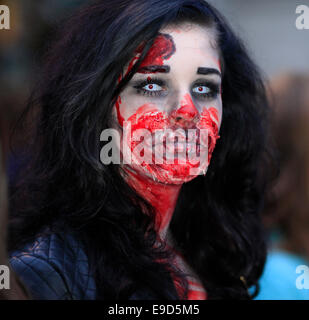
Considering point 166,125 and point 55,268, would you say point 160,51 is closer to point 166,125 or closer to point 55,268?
point 166,125

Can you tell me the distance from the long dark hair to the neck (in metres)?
0.04

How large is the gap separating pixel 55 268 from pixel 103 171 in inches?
14.8

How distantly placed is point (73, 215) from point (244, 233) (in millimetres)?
889

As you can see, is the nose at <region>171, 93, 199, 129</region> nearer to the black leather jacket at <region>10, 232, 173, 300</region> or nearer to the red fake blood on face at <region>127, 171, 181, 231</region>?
the red fake blood on face at <region>127, 171, 181, 231</region>

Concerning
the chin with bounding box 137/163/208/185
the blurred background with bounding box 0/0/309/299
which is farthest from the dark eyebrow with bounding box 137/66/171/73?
the blurred background with bounding box 0/0/309/299

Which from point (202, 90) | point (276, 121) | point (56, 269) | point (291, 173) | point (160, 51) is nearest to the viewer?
point (56, 269)

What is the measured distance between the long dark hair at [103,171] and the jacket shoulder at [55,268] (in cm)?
4

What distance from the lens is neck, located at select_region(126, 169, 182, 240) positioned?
165 cm

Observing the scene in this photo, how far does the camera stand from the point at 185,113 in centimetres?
155

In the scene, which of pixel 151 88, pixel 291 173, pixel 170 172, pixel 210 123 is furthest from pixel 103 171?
pixel 291 173

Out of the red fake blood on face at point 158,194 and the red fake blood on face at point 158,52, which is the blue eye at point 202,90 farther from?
the red fake blood on face at point 158,194
